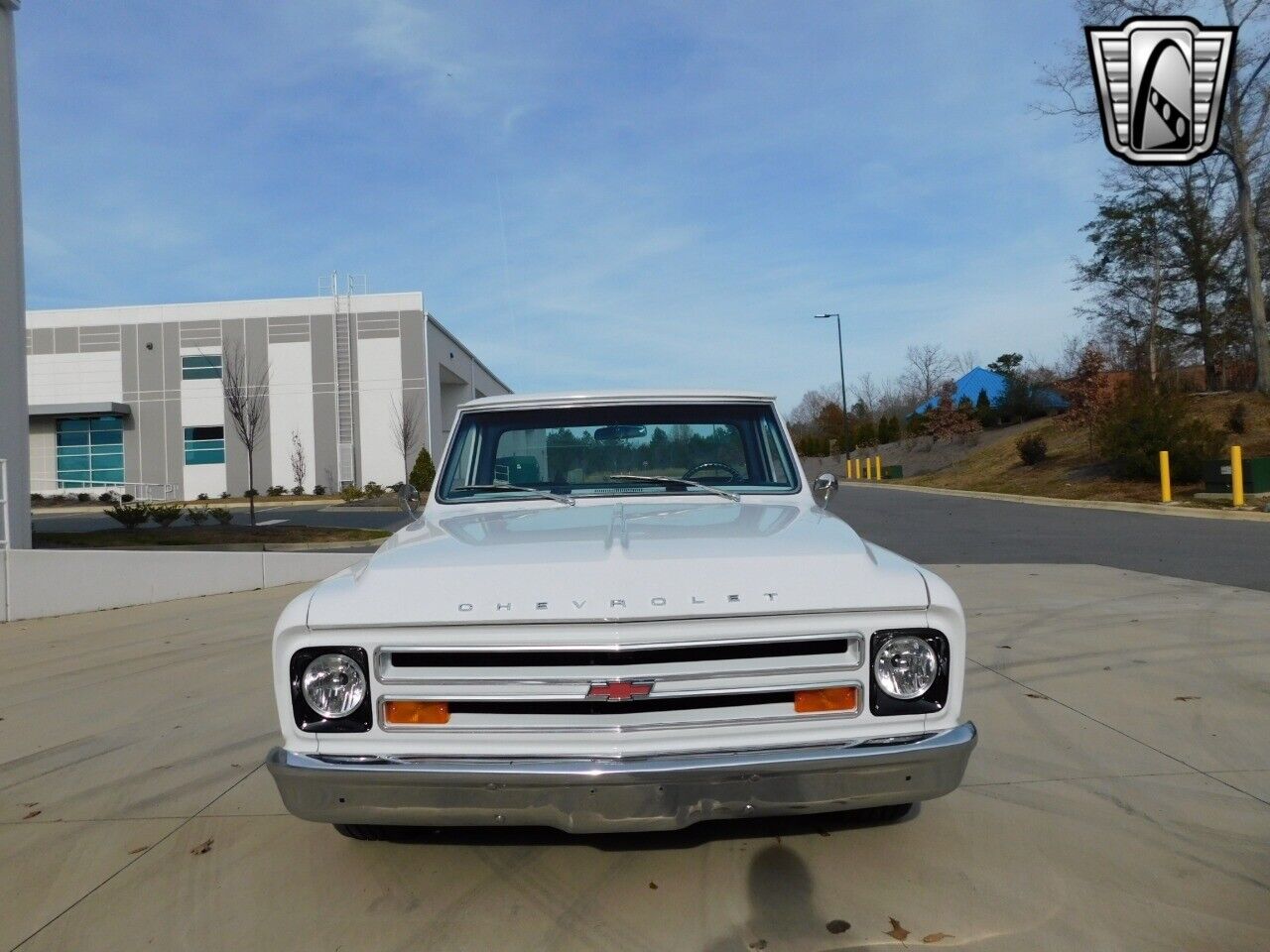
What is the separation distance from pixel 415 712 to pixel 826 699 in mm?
1175

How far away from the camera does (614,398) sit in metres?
4.50

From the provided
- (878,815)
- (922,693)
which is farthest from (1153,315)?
(922,693)

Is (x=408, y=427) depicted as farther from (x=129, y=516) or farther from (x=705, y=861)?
(x=705, y=861)

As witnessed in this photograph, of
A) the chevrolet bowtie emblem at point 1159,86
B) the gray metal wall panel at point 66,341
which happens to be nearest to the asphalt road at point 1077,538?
the chevrolet bowtie emblem at point 1159,86

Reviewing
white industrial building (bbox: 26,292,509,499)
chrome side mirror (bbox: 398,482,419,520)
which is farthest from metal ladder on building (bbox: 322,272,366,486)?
chrome side mirror (bbox: 398,482,419,520)

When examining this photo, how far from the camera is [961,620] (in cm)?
283

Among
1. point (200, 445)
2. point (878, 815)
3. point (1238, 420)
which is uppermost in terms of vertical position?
point (200, 445)

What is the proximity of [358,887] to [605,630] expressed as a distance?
1267 millimetres

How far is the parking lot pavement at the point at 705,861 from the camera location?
2744 mm

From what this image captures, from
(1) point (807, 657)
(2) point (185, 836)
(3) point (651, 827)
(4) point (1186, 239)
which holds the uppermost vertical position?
(4) point (1186, 239)

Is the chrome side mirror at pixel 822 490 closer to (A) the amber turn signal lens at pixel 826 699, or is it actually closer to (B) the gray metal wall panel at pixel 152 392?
(A) the amber turn signal lens at pixel 826 699

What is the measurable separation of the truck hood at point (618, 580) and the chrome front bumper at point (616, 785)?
15.1 inches

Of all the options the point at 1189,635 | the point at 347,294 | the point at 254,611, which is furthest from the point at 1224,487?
the point at 347,294

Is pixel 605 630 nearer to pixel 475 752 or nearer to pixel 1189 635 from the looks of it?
pixel 475 752
